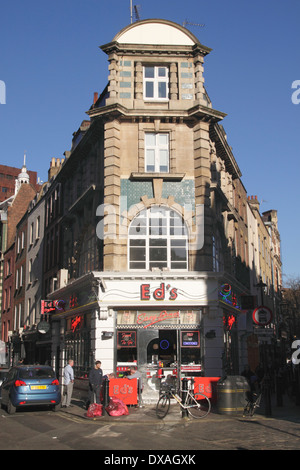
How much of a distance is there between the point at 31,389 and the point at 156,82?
1413 cm

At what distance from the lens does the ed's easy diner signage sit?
2020cm

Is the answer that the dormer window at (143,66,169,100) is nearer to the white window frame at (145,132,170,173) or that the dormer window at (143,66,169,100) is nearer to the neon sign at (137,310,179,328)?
the white window frame at (145,132,170,173)

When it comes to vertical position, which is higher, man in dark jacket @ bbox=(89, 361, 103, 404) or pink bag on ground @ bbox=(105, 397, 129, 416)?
man in dark jacket @ bbox=(89, 361, 103, 404)

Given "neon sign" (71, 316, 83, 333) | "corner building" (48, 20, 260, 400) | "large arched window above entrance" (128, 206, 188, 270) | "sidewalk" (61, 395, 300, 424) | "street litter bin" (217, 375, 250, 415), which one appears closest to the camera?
"sidewalk" (61, 395, 300, 424)

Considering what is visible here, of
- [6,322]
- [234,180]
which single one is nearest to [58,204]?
[234,180]

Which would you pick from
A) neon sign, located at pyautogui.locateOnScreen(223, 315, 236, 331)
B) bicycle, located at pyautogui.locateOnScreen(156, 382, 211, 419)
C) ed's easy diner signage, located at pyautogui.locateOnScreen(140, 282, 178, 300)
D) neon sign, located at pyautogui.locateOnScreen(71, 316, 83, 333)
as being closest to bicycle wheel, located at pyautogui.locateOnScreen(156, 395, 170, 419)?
bicycle, located at pyautogui.locateOnScreen(156, 382, 211, 419)

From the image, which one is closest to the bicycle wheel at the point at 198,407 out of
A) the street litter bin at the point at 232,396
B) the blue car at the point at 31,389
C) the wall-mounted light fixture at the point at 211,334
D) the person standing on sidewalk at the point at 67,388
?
the street litter bin at the point at 232,396

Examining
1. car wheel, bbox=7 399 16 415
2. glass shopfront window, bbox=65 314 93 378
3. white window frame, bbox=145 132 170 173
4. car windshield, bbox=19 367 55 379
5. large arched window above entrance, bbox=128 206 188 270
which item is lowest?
car wheel, bbox=7 399 16 415

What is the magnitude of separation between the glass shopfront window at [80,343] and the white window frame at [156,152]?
703 centimetres

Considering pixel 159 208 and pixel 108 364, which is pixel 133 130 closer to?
pixel 159 208

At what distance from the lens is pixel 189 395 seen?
1510cm

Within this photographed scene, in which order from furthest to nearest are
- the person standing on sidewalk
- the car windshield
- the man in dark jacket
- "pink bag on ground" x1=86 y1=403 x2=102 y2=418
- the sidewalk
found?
the person standing on sidewalk < the car windshield < the man in dark jacket < "pink bag on ground" x1=86 y1=403 x2=102 y2=418 < the sidewalk

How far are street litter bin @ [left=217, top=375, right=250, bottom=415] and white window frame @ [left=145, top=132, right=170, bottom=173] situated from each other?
9802mm
